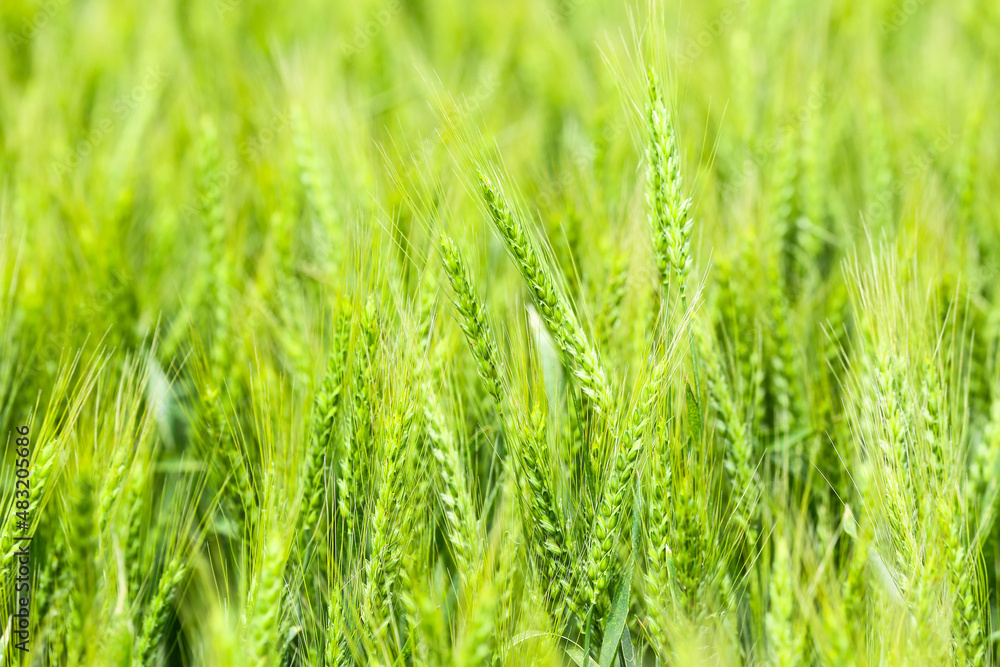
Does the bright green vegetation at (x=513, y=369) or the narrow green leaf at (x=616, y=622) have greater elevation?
the bright green vegetation at (x=513, y=369)

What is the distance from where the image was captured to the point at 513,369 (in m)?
0.82

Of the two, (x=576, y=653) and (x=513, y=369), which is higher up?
(x=513, y=369)

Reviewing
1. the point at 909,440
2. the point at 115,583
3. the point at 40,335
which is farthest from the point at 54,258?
the point at 909,440

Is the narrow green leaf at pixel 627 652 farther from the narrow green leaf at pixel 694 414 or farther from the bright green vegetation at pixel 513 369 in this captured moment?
the narrow green leaf at pixel 694 414

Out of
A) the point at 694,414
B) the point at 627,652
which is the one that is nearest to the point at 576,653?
the point at 627,652

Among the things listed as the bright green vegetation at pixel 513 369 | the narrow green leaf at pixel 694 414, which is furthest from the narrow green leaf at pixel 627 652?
the narrow green leaf at pixel 694 414

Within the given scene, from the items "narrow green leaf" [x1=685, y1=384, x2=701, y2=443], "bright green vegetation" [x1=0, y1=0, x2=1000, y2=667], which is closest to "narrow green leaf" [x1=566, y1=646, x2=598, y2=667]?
"bright green vegetation" [x1=0, y1=0, x2=1000, y2=667]

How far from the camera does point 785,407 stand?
1.08 m

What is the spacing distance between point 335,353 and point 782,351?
64cm

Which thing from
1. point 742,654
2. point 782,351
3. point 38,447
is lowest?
point 742,654

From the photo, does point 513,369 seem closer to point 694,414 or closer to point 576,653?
point 694,414

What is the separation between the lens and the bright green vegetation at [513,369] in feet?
2.49

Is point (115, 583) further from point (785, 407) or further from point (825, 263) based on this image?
point (825, 263)

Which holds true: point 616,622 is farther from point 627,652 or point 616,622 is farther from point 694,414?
point 694,414
